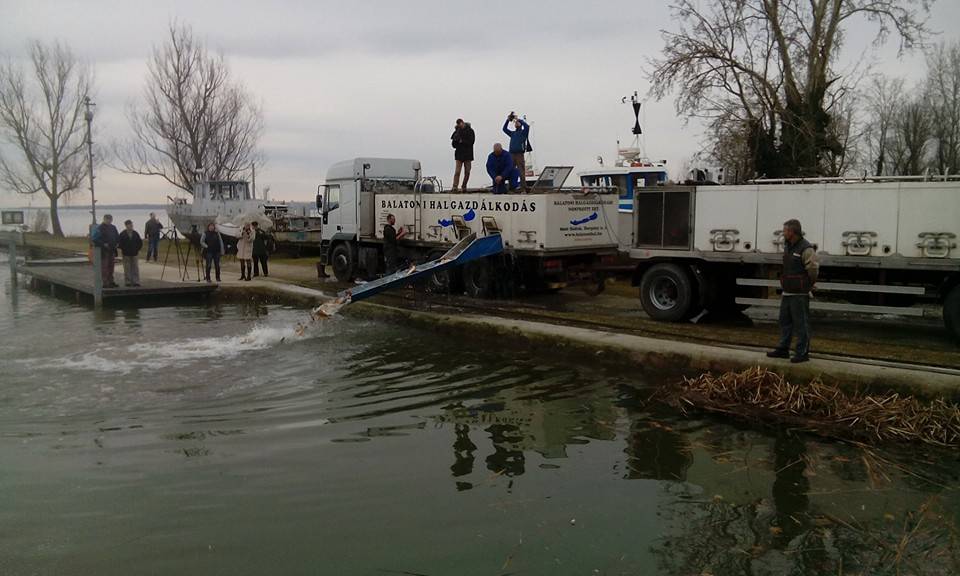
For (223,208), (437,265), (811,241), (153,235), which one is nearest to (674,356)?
(811,241)

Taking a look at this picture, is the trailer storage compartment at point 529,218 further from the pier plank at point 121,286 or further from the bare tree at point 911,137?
the bare tree at point 911,137

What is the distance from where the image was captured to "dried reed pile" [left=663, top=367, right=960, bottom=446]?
24.7ft

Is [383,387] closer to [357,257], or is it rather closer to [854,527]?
[854,527]

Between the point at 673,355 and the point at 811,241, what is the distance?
3211 mm

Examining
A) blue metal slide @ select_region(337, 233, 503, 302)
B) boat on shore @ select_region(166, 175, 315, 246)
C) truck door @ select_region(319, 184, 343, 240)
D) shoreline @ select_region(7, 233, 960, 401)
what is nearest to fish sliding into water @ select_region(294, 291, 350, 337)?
blue metal slide @ select_region(337, 233, 503, 302)

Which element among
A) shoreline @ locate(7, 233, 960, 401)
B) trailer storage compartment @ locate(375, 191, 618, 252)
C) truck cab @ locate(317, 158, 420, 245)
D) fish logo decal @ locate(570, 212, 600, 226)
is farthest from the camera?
truck cab @ locate(317, 158, 420, 245)

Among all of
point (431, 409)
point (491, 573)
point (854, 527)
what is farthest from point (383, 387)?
point (854, 527)

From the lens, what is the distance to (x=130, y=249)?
1800 cm

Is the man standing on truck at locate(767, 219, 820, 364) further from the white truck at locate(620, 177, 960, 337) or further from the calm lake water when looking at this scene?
the white truck at locate(620, 177, 960, 337)

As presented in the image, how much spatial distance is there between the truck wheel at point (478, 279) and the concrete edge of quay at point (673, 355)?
8.00 feet

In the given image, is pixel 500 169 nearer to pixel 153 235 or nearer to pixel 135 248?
pixel 135 248

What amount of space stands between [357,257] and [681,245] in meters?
9.91

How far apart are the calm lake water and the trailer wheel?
4039 millimetres

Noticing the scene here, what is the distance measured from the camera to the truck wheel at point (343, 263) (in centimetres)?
2052
